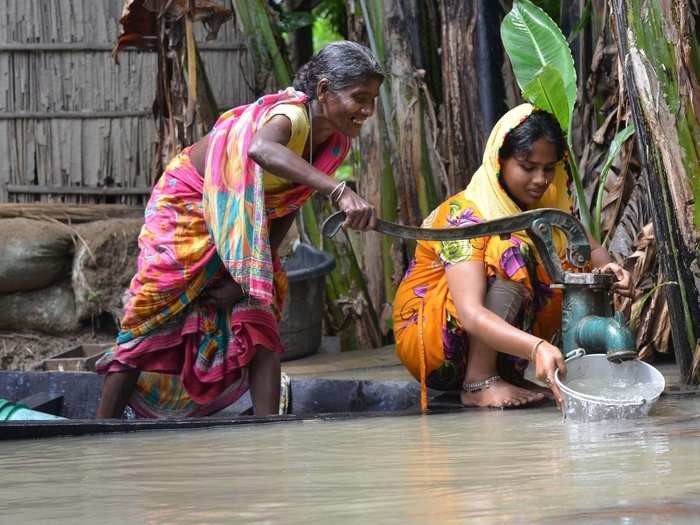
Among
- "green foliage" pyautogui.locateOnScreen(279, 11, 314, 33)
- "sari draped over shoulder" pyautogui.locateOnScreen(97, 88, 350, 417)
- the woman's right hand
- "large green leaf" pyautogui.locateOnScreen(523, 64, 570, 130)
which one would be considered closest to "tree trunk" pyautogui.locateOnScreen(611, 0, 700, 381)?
"large green leaf" pyautogui.locateOnScreen(523, 64, 570, 130)

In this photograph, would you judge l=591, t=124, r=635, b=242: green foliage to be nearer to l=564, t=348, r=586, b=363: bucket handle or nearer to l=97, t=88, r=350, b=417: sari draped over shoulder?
l=97, t=88, r=350, b=417: sari draped over shoulder

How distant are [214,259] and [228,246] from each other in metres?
0.18

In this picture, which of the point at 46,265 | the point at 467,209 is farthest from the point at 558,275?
the point at 46,265

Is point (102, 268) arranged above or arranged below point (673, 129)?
below

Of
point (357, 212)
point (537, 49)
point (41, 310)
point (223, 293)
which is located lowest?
point (41, 310)

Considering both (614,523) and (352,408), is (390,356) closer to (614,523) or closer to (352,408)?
(352,408)

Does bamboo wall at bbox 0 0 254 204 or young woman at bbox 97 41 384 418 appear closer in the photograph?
young woman at bbox 97 41 384 418

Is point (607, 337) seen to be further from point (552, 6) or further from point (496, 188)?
point (552, 6)

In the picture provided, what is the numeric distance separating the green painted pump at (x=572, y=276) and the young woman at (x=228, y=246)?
0.42 meters

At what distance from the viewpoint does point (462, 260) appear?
3398 mm

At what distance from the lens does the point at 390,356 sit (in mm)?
5531

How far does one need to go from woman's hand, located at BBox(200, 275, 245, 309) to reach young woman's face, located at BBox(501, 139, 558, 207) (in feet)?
2.85

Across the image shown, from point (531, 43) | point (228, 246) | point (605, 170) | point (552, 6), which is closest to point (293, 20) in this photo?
point (552, 6)

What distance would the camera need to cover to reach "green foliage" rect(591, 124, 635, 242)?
441 cm
